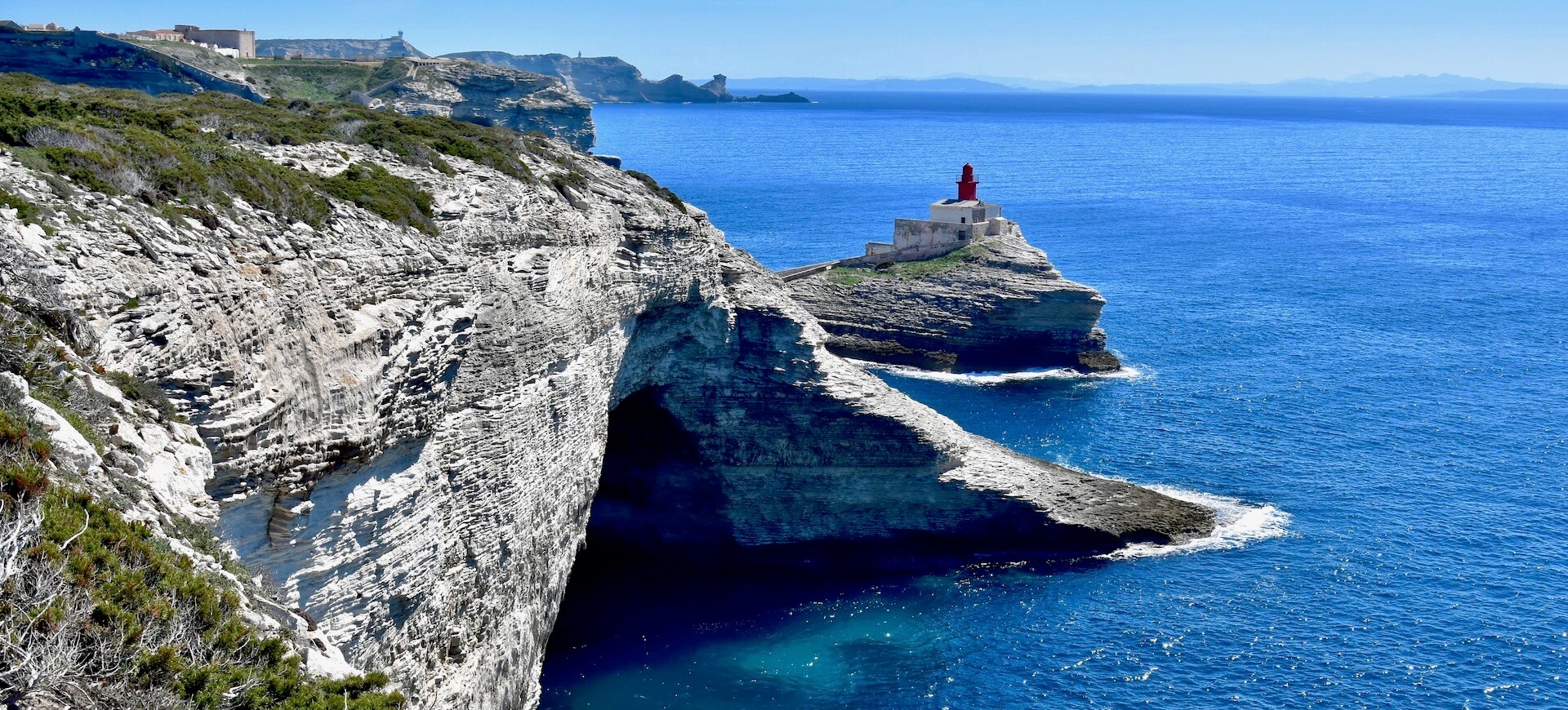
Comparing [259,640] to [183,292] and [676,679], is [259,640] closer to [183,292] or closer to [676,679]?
[183,292]

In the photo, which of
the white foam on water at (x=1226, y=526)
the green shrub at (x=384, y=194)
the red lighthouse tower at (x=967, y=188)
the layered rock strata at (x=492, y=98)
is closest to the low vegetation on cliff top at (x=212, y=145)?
the green shrub at (x=384, y=194)

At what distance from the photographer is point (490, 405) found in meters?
29.7

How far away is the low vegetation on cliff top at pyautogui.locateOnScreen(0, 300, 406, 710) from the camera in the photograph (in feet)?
40.7

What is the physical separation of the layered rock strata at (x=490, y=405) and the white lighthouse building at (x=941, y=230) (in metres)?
37.8

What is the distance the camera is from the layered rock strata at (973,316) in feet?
246

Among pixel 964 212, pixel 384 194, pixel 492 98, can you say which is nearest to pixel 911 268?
pixel 964 212

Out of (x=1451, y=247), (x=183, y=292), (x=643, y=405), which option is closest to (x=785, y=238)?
(x=1451, y=247)

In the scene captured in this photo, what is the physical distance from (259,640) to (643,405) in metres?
28.4

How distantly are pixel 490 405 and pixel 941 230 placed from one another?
5907cm

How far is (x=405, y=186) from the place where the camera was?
3064 centimetres

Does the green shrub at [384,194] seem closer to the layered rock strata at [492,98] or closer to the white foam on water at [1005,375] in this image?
the white foam on water at [1005,375]

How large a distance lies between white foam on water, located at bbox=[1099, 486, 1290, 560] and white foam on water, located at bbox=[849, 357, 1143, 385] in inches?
807

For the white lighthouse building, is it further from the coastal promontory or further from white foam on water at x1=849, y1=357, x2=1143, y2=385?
white foam on water at x1=849, y1=357, x2=1143, y2=385

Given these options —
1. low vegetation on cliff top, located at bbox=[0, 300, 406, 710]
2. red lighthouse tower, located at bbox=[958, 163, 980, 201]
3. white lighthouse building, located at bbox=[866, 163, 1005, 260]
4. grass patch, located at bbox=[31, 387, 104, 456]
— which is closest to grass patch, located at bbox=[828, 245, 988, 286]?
white lighthouse building, located at bbox=[866, 163, 1005, 260]
